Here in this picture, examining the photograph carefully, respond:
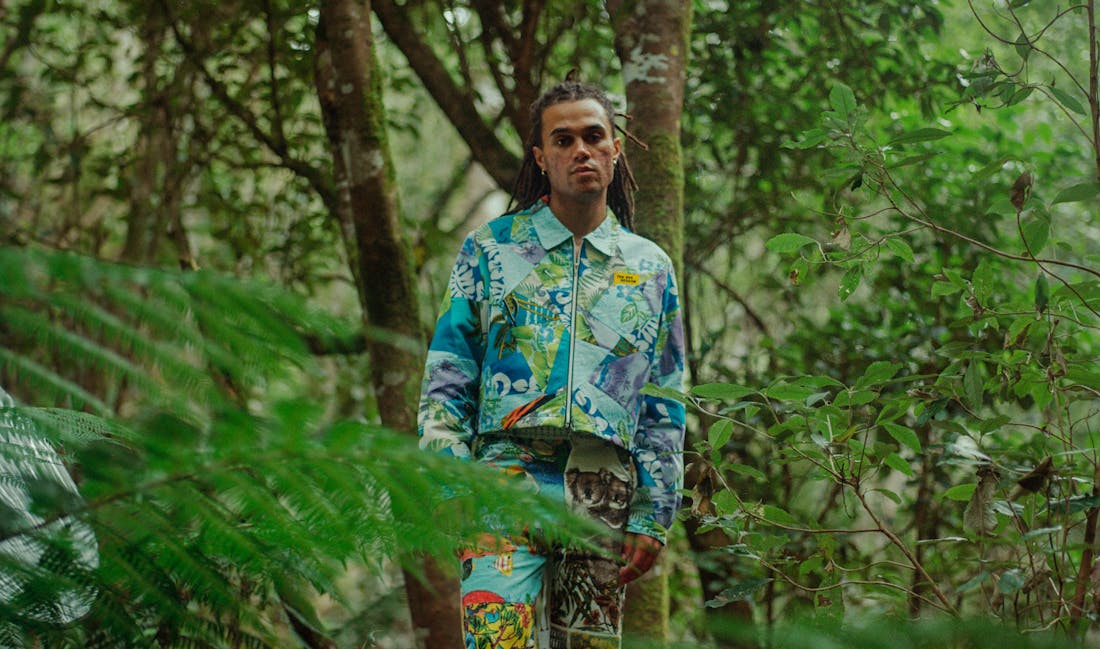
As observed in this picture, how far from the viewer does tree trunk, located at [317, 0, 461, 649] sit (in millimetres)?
3877

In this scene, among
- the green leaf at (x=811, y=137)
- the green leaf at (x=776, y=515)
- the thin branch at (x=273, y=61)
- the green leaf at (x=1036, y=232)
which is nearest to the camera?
the green leaf at (x=1036, y=232)

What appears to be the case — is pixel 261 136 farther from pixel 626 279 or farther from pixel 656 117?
pixel 626 279

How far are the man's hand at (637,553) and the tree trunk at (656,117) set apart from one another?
743mm

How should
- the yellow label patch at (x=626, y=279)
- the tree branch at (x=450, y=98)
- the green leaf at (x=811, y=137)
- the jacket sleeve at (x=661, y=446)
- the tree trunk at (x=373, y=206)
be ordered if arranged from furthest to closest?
the tree branch at (x=450, y=98) < the tree trunk at (x=373, y=206) < the yellow label patch at (x=626, y=279) < the jacket sleeve at (x=661, y=446) < the green leaf at (x=811, y=137)

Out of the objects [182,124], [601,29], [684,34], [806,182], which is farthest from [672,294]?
[182,124]

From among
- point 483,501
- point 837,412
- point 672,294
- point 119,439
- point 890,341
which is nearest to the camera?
point 483,501

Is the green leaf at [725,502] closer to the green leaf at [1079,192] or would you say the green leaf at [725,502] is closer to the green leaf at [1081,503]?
the green leaf at [1081,503]

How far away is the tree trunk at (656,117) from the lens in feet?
11.8

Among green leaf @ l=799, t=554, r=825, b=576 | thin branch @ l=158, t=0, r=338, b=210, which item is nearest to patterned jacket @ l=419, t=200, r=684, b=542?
green leaf @ l=799, t=554, r=825, b=576

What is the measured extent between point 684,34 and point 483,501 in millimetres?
3321

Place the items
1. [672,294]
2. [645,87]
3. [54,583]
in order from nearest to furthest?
[54,583]
[672,294]
[645,87]

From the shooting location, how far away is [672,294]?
3.11m

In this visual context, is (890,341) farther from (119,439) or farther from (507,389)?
(119,439)

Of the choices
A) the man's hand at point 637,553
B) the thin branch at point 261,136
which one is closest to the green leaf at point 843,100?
the man's hand at point 637,553
